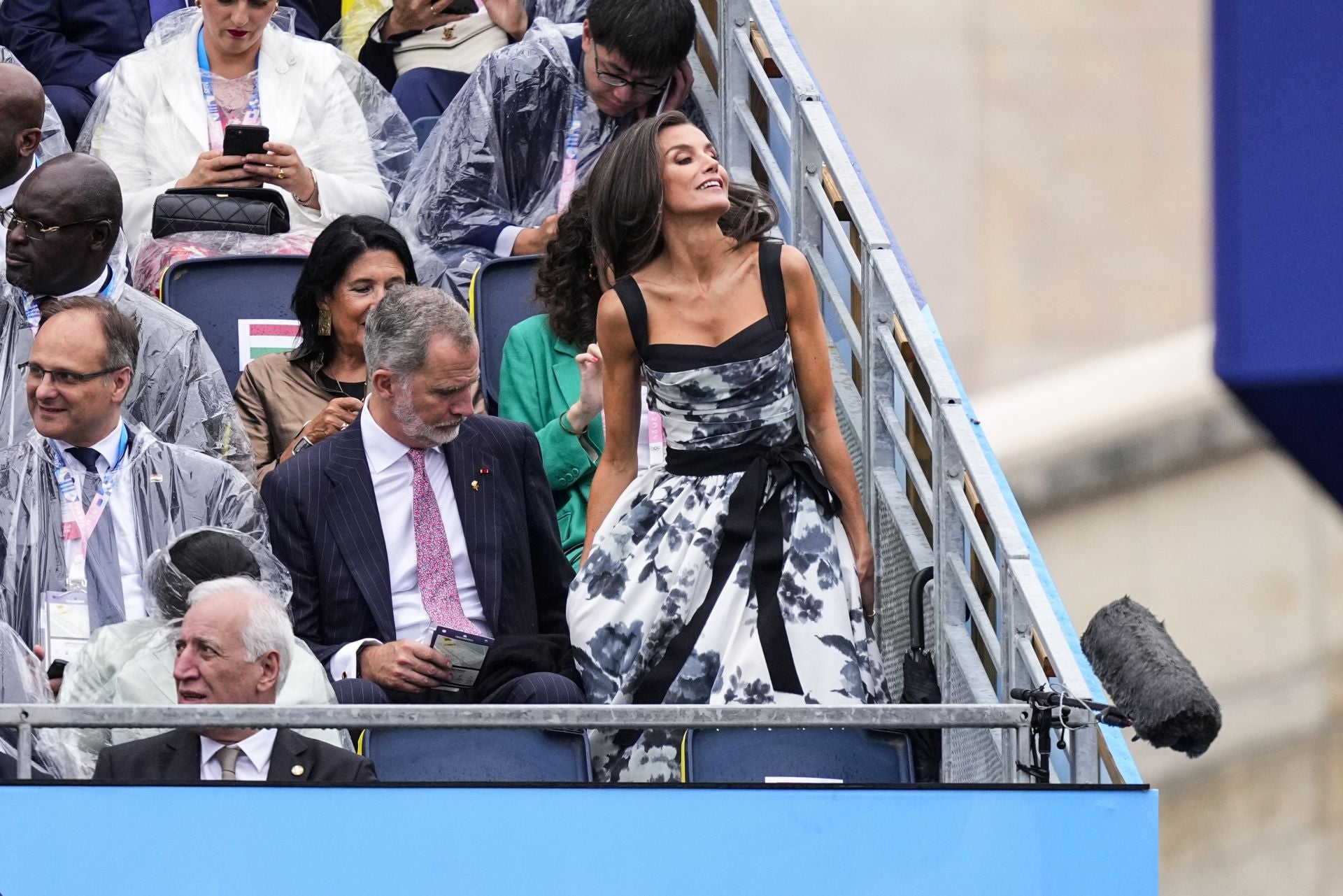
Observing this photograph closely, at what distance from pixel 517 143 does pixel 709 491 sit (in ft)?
6.18

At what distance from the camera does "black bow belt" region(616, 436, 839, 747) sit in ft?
12.0

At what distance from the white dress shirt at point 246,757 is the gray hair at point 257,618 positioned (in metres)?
0.14

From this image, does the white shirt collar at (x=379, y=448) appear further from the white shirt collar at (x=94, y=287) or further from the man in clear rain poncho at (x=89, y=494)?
the white shirt collar at (x=94, y=287)

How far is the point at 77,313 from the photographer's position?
3973 mm

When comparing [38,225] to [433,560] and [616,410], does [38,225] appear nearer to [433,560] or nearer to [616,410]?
[433,560]

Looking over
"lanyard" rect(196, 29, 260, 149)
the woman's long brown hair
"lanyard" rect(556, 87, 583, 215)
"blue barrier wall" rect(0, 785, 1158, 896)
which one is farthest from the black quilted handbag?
"blue barrier wall" rect(0, 785, 1158, 896)

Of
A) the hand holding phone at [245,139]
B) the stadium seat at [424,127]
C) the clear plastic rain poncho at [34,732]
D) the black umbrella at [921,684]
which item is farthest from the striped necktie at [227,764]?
the stadium seat at [424,127]

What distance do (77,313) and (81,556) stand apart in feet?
1.54

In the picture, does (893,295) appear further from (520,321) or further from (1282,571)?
(1282,571)

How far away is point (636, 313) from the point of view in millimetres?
3740

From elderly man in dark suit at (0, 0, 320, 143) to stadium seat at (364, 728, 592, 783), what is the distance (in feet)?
9.63

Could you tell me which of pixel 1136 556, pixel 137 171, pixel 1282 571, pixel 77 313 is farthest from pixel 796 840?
pixel 1282 571

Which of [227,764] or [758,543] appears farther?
[758,543]

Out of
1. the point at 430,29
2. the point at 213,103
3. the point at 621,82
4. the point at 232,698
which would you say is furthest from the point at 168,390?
the point at 430,29
